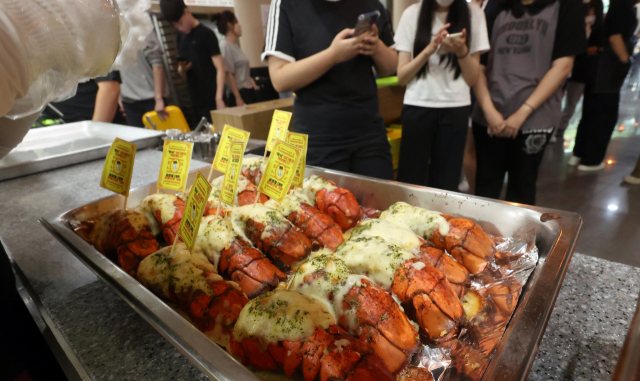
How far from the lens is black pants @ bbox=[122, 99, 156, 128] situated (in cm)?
532

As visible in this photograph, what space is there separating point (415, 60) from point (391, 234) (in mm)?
1841

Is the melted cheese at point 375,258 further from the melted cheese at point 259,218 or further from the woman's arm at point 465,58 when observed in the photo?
the woman's arm at point 465,58

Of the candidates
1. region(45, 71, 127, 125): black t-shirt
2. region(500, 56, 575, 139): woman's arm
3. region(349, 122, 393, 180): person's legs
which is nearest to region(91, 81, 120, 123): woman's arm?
region(45, 71, 127, 125): black t-shirt

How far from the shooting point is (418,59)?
272cm

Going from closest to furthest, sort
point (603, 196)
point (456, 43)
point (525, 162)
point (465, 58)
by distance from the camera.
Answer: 1. point (456, 43)
2. point (465, 58)
3. point (525, 162)
4. point (603, 196)

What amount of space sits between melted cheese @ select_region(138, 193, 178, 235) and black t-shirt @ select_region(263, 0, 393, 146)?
1.08m

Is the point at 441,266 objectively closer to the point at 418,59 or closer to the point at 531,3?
the point at 418,59

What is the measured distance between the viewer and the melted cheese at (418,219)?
151cm

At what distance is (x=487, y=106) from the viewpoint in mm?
2941

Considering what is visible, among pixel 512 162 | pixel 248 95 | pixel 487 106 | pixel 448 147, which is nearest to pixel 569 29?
pixel 487 106

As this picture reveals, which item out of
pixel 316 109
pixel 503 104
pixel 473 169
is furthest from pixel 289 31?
pixel 473 169

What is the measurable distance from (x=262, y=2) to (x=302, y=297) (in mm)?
7291


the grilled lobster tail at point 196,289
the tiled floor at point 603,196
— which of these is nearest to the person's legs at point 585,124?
the tiled floor at point 603,196

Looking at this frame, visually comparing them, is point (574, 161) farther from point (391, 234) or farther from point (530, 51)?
point (391, 234)
